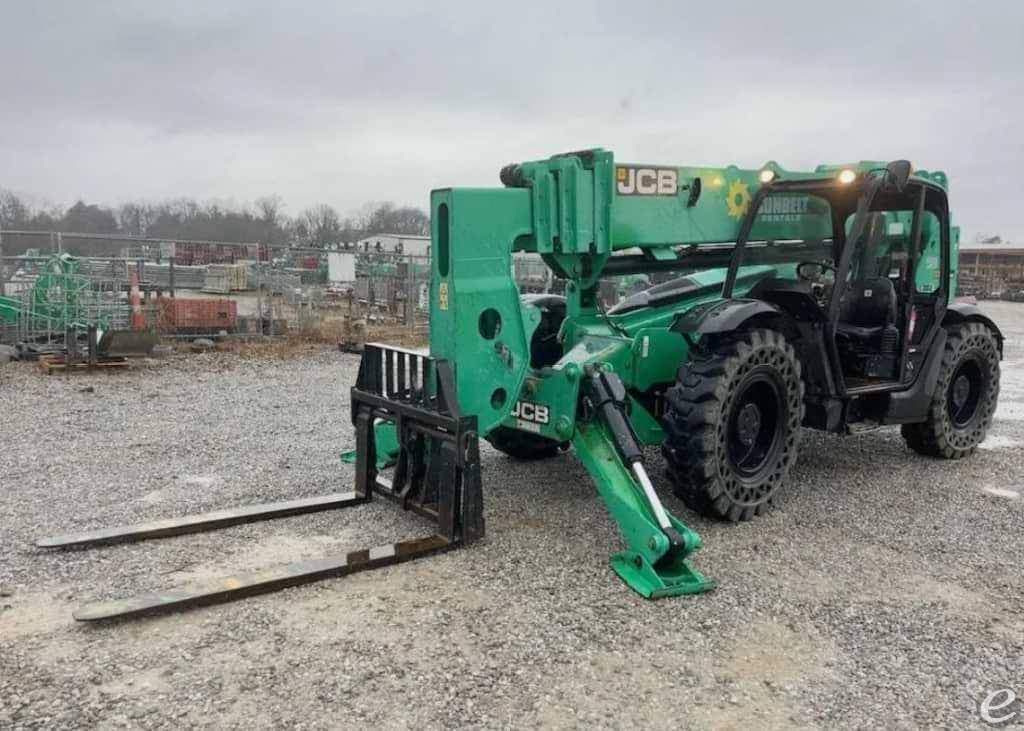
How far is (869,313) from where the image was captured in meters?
6.84

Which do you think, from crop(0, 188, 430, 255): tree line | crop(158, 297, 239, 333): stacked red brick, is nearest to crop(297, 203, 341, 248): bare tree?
crop(0, 188, 430, 255): tree line

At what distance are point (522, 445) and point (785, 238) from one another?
282cm

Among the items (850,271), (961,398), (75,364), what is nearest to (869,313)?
(850,271)

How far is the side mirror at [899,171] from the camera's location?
19.1ft

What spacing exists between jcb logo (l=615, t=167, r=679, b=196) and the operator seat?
205cm

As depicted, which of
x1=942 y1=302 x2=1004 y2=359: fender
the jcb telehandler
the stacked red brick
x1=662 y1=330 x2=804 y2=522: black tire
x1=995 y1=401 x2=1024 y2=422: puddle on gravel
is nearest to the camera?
the jcb telehandler

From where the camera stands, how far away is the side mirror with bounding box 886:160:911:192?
229 inches

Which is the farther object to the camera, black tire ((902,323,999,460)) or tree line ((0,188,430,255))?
tree line ((0,188,430,255))

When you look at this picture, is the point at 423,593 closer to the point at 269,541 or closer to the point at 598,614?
the point at 598,614

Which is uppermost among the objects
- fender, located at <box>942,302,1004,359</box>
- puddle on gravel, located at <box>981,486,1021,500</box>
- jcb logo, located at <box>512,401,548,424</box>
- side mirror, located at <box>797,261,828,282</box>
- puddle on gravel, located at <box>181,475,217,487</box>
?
side mirror, located at <box>797,261,828,282</box>

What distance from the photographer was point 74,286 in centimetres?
1373

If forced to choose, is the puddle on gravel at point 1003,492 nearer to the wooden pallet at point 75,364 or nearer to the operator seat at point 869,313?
the operator seat at point 869,313

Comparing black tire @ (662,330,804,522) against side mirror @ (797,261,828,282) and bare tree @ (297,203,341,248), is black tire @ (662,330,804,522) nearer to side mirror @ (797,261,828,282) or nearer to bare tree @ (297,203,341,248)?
side mirror @ (797,261,828,282)

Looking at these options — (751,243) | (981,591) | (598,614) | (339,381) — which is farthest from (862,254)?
(339,381)
